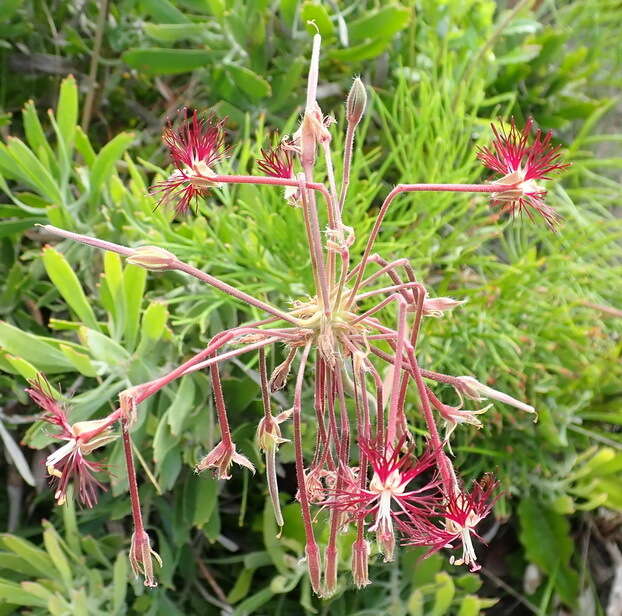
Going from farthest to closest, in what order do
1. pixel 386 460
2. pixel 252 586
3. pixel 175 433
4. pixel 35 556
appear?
pixel 252 586
pixel 35 556
pixel 175 433
pixel 386 460

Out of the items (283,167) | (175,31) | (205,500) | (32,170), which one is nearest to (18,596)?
(205,500)

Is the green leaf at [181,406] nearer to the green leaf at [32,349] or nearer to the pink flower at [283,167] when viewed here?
the green leaf at [32,349]

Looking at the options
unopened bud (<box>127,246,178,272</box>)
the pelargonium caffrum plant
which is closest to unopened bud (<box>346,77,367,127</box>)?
the pelargonium caffrum plant

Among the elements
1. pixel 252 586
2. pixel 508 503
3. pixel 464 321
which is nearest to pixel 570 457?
pixel 508 503

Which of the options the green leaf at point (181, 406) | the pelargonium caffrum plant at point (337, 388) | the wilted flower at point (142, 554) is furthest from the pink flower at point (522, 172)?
the green leaf at point (181, 406)

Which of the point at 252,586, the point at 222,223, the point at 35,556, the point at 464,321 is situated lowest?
the point at 252,586

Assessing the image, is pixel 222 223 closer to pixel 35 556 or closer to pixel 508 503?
pixel 35 556

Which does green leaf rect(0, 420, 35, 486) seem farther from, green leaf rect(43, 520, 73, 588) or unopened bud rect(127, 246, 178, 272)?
unopened bud rect(127, 246, 178, 272)
